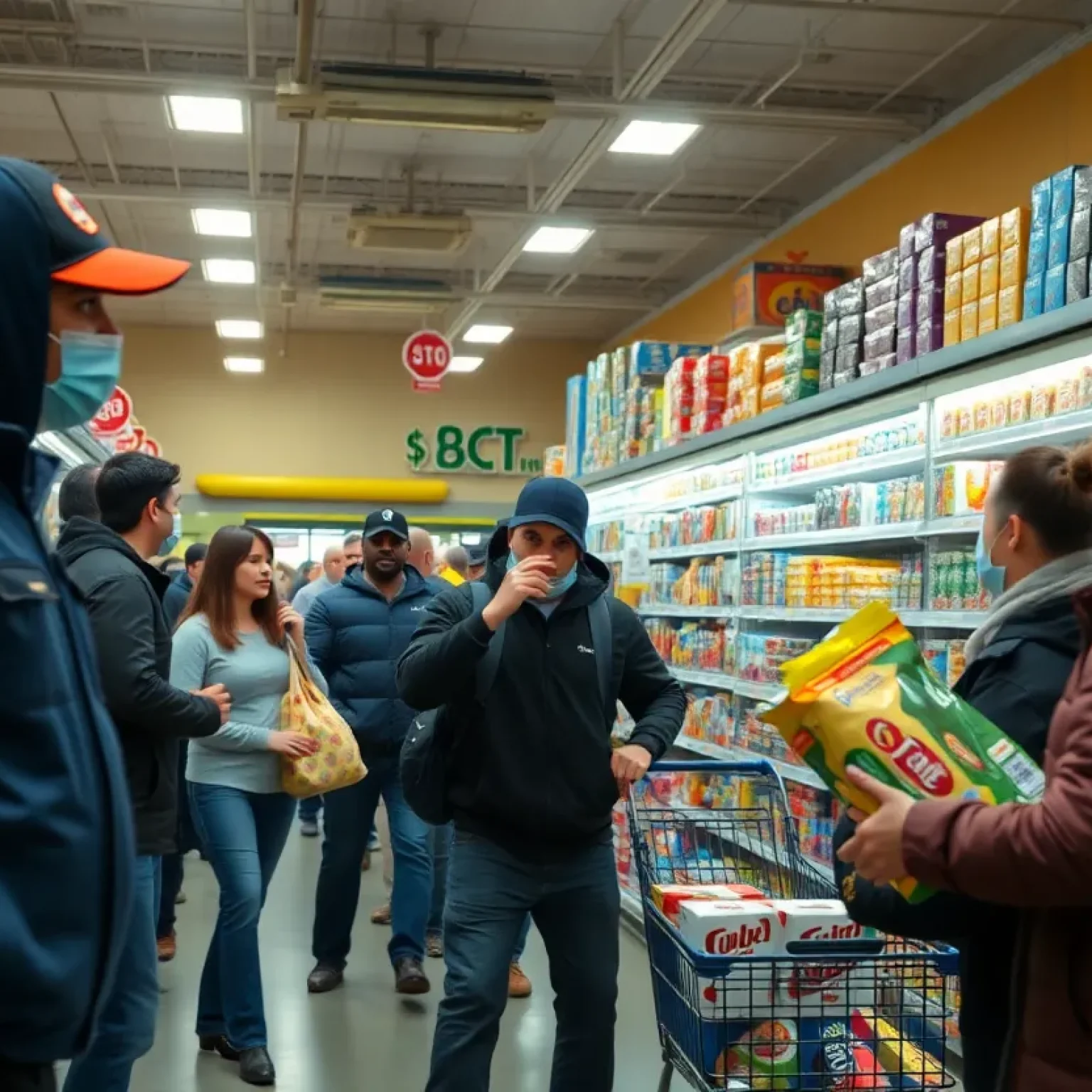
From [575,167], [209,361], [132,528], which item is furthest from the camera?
[209,361]

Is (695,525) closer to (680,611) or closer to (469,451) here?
(680,611)

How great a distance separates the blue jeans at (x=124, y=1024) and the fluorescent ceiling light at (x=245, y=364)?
15.4 metres

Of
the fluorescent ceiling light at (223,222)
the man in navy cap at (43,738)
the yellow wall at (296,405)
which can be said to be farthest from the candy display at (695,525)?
the yellow wall at (296,405)

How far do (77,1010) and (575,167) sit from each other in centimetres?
960

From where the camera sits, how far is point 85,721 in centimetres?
156

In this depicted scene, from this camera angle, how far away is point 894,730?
197cm

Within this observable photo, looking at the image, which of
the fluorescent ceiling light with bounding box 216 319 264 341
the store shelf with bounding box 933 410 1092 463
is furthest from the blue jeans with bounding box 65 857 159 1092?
the fluorescent ceiling light with bounding box 216 319 264 341

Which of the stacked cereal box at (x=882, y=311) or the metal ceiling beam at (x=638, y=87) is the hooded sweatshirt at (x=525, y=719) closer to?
the stacked cereal box at (x=882, y=311)

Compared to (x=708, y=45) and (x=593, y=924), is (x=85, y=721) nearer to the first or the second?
(x=593, y=924)

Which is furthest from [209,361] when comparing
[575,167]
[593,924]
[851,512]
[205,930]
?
[593,924]

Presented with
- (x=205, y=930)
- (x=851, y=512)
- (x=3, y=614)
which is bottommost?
(x=205, y=930)

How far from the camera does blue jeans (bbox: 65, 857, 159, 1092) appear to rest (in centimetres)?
298

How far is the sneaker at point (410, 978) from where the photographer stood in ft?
17.5

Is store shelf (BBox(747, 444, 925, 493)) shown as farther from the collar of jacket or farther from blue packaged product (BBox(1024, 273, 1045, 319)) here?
the collar of jacket
